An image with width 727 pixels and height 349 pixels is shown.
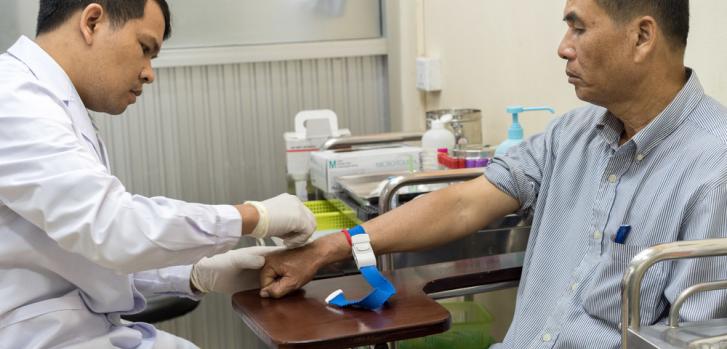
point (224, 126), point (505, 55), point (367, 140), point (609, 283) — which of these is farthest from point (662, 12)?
point (224, 126)

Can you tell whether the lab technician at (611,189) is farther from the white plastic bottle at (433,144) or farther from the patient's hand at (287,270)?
the white plastic bottle at (433,144)

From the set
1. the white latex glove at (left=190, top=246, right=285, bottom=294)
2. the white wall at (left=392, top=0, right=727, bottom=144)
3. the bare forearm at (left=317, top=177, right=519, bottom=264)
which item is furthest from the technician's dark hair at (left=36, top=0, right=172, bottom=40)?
the white wall at (left=392, top=0, right=727, bottom=144)

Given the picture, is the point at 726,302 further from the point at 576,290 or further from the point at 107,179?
the point at 107,179

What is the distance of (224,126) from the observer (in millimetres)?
3609

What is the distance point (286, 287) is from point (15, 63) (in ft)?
1.98

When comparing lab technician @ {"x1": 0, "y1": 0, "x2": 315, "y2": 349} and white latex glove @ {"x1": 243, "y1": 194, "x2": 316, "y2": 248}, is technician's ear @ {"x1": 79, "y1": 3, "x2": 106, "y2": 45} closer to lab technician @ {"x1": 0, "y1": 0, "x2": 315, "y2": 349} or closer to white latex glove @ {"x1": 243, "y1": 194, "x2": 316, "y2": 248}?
lab technician @ {"x1": 0, "y1": 0, "x2": 315, "y2": 349}

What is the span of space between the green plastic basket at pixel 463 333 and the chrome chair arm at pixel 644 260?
0.99m

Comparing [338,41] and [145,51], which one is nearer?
[145,51]

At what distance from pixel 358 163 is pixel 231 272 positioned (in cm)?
85

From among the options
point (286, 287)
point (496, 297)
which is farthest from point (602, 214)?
point (496, 297)

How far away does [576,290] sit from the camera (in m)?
1.55

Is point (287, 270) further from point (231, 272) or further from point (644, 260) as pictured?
point (644, 260)

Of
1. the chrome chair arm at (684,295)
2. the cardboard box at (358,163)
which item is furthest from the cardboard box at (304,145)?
the chrome chair arm at (684,295)

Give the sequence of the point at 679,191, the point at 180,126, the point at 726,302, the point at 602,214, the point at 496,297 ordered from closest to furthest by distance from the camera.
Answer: the point at 726,302 < the point at 679,191 < the point at 602,214 < the point at 496,297 < the point at 180,126
